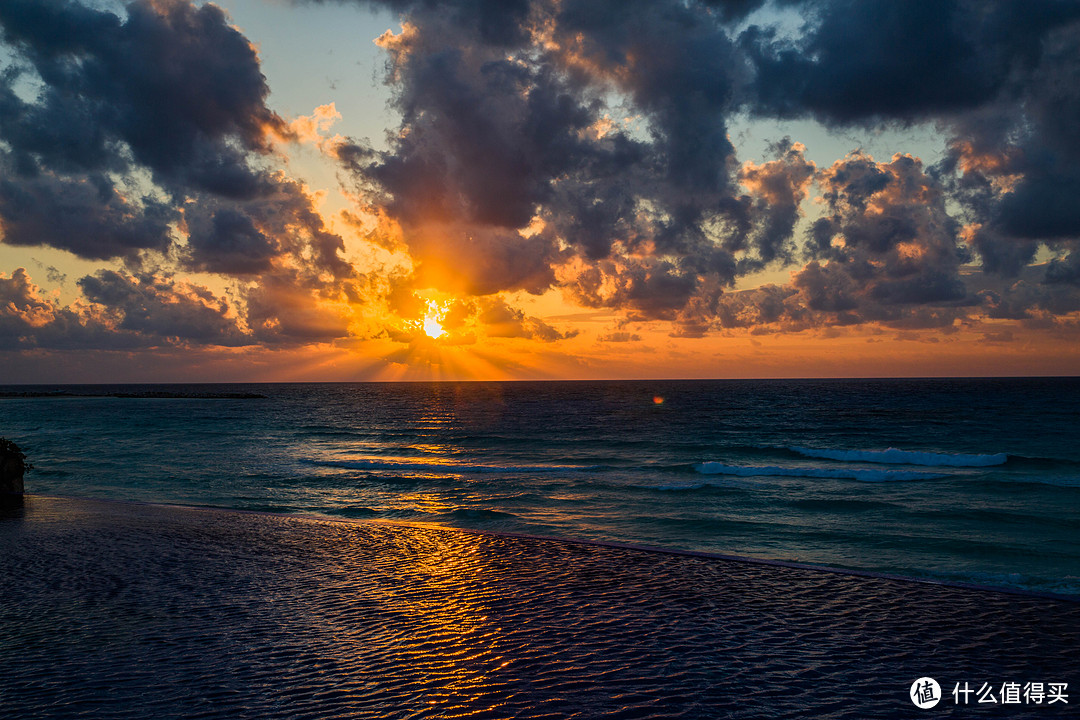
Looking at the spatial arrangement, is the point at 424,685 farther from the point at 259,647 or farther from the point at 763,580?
the point at 763,580

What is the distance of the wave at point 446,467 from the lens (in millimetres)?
32431

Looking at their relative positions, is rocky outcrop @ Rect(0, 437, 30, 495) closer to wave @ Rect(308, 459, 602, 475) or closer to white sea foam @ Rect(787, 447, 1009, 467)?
wave @ Rect(308, 459, 602, 475)

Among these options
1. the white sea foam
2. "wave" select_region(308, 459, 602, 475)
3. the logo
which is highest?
the logo

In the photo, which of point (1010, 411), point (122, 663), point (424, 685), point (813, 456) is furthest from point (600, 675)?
point (1010, 411)

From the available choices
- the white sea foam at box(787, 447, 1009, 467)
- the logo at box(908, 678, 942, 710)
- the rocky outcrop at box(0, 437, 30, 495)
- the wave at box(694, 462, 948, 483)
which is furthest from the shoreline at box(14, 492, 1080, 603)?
the white sea foam at box(787, 447, 1009, 467)

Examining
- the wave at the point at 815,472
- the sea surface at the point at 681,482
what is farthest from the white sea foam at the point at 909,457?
the wave at the point at 815,472

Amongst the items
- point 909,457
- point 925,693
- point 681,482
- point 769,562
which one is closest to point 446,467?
point 681,482

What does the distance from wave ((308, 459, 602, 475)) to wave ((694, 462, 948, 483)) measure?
19.6 ft

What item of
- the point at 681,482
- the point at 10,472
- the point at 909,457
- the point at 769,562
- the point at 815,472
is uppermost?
the point at 10,472

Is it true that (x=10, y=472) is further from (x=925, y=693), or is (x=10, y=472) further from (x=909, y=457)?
(x=909, y=457)

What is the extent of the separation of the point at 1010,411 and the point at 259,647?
88.3m

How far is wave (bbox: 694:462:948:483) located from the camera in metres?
29.3

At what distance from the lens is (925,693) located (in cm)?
671

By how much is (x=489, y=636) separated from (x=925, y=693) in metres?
5.00
